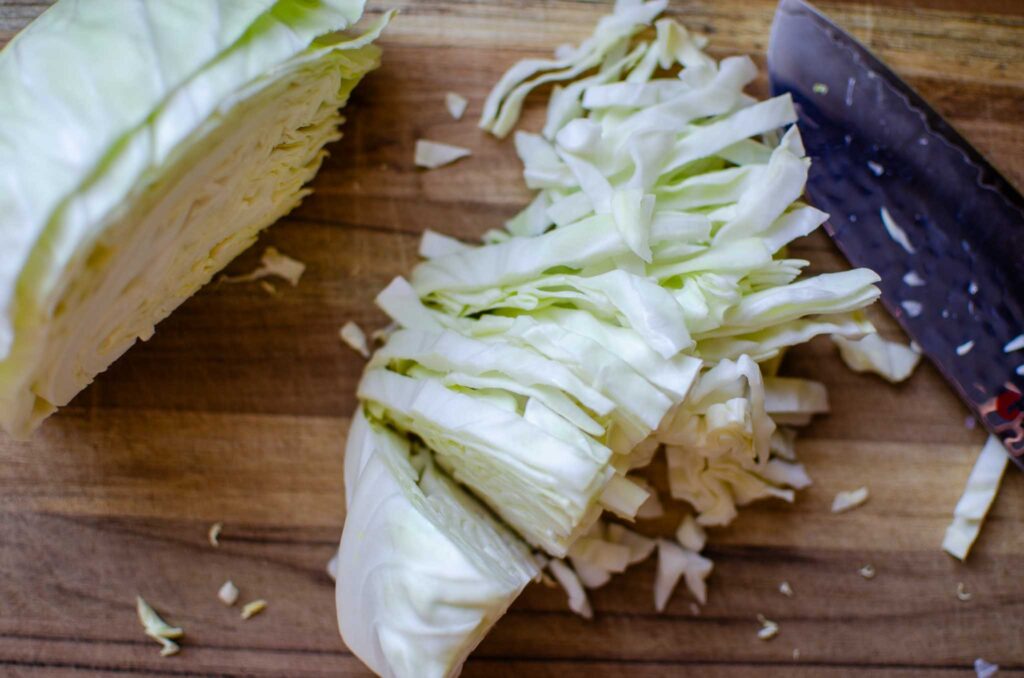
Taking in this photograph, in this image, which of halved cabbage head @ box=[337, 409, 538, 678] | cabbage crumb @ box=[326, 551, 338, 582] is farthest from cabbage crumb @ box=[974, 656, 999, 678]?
cabbage crumb @ box=[326, 551, 338, 582]

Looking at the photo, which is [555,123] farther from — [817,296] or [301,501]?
[301,501]

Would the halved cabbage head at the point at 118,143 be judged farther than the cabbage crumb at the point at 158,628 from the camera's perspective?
No

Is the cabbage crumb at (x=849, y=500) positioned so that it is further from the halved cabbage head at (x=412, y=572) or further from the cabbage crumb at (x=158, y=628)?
the cabbage crumb at (x=158, y=628)

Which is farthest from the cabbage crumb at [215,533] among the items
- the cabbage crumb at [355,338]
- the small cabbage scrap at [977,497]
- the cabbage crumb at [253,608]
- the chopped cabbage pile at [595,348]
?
the small cabbage scrap at [977,497]

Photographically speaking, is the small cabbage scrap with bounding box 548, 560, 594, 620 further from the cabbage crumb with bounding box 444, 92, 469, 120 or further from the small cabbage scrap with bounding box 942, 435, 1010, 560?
the cabbage crumb with bounding box 444, 92, 469, 120

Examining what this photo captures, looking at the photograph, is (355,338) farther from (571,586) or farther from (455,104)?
(571,586)

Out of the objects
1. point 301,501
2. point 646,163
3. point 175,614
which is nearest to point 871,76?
point 646,163

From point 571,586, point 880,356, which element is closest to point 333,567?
point 571,586
